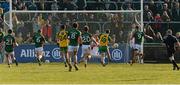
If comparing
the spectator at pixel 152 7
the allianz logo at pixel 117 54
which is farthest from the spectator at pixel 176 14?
the allianz logo at pixel 117 54

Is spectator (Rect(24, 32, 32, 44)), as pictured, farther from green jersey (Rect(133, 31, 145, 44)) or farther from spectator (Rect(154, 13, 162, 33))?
spectator (Rect(154, 13, 162, 33))

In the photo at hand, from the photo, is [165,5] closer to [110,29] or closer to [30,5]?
[110,29]

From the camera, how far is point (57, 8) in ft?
149

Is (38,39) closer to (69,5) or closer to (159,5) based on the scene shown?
(69,5)

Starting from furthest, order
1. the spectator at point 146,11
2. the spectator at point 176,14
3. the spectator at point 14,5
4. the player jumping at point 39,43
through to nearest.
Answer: the spectator at point 14,5 < the spectator at point 146,11 < the spectator at point 176,14 < the player jumping at point 39,43

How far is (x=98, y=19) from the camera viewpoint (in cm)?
4325

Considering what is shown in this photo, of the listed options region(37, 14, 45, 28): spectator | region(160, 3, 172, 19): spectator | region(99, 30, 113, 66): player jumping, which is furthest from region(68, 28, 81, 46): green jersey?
region(160, 3, 172, 19): spectator

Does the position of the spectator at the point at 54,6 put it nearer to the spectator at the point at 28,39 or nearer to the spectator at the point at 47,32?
the spectator at the point at 47,32

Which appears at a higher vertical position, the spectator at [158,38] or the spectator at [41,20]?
the spectator at [41,20]

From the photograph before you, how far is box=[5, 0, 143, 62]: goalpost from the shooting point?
141 feet

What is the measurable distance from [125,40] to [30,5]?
6815mm

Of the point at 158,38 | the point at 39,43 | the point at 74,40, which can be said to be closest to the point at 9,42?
the point at 39,43

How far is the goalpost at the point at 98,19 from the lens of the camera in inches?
1687

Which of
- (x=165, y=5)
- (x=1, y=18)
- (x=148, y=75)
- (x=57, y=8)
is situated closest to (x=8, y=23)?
(x=1, y=18)
